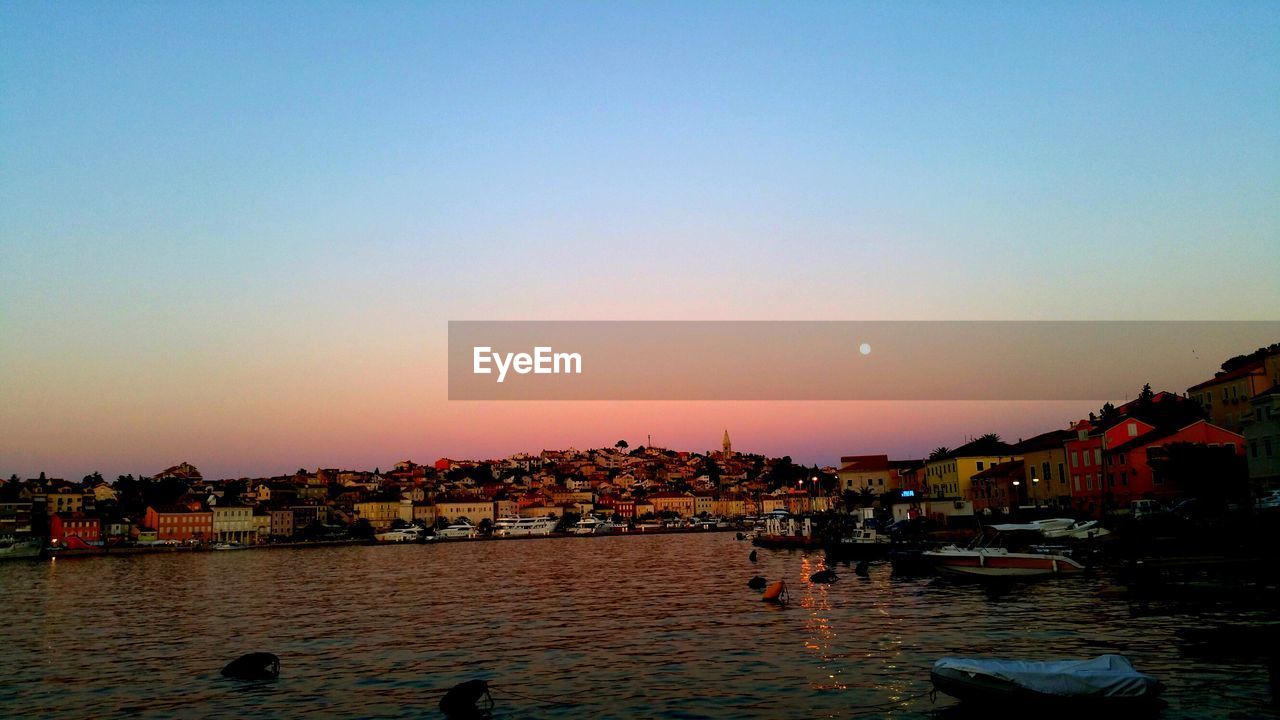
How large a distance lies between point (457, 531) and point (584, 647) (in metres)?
160

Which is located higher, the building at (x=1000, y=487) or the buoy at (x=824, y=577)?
the building at (x=1000, y=487)

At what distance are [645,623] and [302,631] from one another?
1481 cm

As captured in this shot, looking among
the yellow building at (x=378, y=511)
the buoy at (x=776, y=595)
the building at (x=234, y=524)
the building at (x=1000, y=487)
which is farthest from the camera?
the yellow building at (x=378, y=511)

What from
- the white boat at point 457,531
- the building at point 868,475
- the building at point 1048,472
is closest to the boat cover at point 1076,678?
the building at point 1048,472

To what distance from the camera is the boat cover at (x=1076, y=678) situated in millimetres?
19500

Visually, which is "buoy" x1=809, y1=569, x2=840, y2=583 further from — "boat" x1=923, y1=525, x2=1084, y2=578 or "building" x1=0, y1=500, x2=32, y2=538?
"building" x1=0, y1=500, x2=32, y2=538

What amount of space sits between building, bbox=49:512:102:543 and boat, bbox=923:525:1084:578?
5680 inches

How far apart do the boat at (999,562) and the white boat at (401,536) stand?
452ft

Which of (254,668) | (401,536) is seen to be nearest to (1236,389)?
(254,668)

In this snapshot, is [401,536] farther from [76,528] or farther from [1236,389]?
[1236,389]

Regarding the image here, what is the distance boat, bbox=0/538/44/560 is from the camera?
12788cm

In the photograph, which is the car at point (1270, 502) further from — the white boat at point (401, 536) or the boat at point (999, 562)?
the white boat at point (401, 536)

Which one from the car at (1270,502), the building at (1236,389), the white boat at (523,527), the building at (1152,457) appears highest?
the building at (1236,389)

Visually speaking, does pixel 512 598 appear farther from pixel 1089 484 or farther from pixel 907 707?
pixel 1089 484
